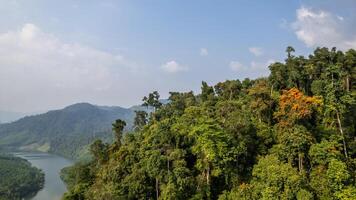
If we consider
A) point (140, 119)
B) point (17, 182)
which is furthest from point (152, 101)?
point (17, 182)

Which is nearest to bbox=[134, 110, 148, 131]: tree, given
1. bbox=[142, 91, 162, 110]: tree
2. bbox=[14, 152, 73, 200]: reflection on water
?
bbox=[142, 91, 162, 110]: tree

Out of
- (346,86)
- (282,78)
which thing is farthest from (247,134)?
(346,86)

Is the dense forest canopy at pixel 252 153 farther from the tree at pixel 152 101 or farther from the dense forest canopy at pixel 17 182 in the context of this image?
the dense forest canopy at pixel 17 182

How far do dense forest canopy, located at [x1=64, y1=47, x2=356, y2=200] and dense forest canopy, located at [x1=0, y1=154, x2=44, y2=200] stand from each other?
5275 cm

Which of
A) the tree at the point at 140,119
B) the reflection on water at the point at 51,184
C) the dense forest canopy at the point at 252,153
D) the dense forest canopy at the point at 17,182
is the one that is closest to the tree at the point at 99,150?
the dense forest canopy at the point at 252,153

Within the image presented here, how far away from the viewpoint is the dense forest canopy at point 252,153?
93.8ft

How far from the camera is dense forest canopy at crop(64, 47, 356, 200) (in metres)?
28.6

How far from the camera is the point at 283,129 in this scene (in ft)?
108

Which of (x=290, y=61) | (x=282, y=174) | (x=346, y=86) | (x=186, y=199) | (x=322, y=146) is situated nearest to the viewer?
(x=282, y=174)

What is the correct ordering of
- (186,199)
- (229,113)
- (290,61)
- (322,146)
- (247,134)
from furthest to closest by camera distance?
1. (290,61)
2. (229,113)
3. (247,134)
4. (186,199)
5. (322,146)

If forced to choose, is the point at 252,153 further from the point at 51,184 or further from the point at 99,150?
the point at 51,184

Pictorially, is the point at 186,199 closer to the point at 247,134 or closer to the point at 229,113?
the point at 247,134

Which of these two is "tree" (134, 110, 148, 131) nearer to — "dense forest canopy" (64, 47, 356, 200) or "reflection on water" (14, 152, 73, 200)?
"dense forest canopy" (64, 47, 356, 200)

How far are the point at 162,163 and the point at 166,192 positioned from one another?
313 cm
